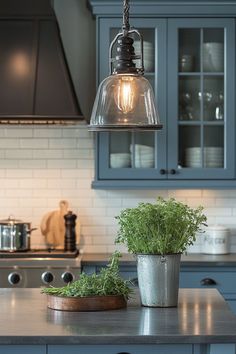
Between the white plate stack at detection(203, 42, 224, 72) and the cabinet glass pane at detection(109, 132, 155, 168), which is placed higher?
the white plate stack at detection(203, 42, 224, 72)

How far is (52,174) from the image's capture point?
6.14 metres

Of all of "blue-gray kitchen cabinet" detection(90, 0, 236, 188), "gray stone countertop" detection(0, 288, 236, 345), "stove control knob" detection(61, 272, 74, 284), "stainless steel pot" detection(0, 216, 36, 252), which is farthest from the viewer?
"blue-gray kitchen cabinet" detection(90, 0, 236, 188)

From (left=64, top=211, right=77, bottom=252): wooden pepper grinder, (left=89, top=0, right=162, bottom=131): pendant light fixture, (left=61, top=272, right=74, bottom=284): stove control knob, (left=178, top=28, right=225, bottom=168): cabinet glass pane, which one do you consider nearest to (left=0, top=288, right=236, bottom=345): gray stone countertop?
(left=89, top=0, right=162, bottom=131): pendant light fixture

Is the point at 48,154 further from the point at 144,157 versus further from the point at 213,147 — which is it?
the point at 213,147

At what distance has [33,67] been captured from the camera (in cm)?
556

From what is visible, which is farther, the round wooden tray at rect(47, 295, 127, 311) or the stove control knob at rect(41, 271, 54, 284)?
the stove control knob at rect(41, 271, 54, 284)

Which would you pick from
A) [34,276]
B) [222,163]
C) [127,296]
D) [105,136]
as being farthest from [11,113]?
[127,296]

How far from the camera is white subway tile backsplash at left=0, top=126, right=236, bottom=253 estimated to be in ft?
20.1

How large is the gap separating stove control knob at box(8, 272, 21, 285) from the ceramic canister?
52.5 inches

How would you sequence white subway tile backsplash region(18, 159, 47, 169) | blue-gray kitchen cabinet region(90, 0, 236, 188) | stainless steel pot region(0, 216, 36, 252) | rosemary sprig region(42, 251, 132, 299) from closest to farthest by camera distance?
rosemary sprig region(42, 251, 132, 299) < stainless steel pot region(0, 216, 36, 252) < blue-gray kitchen cabinet region(90, 0, 236, 188) < white subway tile backsplash region(18, 159, 47, 169)

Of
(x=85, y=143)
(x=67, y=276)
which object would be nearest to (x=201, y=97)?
(x=85, y=143)

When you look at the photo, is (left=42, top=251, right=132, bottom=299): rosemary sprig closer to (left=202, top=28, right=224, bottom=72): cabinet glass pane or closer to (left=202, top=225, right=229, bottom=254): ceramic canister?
(left=202, top=225, right=229, bottom=254): ceramic canister

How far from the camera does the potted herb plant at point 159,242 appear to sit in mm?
3463

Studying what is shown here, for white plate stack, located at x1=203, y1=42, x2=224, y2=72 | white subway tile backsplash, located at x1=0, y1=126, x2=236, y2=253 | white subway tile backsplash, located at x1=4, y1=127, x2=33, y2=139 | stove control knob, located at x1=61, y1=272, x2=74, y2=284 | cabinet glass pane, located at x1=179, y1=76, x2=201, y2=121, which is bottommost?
stove control knob, located at x1=61, y1=272, x2=74, y2=284
